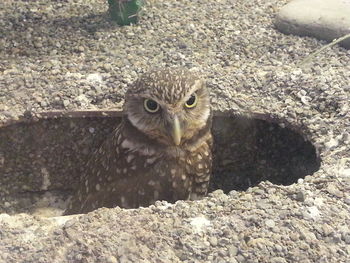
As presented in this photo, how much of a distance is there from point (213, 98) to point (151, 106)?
66 cm

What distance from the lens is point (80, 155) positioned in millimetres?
3303

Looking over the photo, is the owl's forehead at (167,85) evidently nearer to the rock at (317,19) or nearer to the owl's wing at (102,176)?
the owl's wing at (102,176)

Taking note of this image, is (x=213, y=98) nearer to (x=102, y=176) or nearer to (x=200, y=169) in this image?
(x=200, y=169)

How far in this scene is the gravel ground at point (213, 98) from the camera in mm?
2121

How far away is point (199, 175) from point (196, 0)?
6.48 ft

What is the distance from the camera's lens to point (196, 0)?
4.38 metres

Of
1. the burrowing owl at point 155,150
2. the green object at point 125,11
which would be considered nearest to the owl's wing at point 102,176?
the burrowing owl at point 155,150

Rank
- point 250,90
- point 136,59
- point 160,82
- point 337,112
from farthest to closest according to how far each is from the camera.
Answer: point 136,59 → point 250,90 → point 337,112 → point 160,82

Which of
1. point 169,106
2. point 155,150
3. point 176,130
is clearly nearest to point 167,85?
point 169,106

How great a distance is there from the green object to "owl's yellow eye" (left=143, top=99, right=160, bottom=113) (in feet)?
4.59

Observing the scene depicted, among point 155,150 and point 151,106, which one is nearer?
point 151,106

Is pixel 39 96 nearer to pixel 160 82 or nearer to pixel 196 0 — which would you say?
pixel 160 82

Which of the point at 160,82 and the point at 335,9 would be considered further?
the point at 335,9

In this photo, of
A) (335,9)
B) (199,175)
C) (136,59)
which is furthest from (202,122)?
(335,9)
